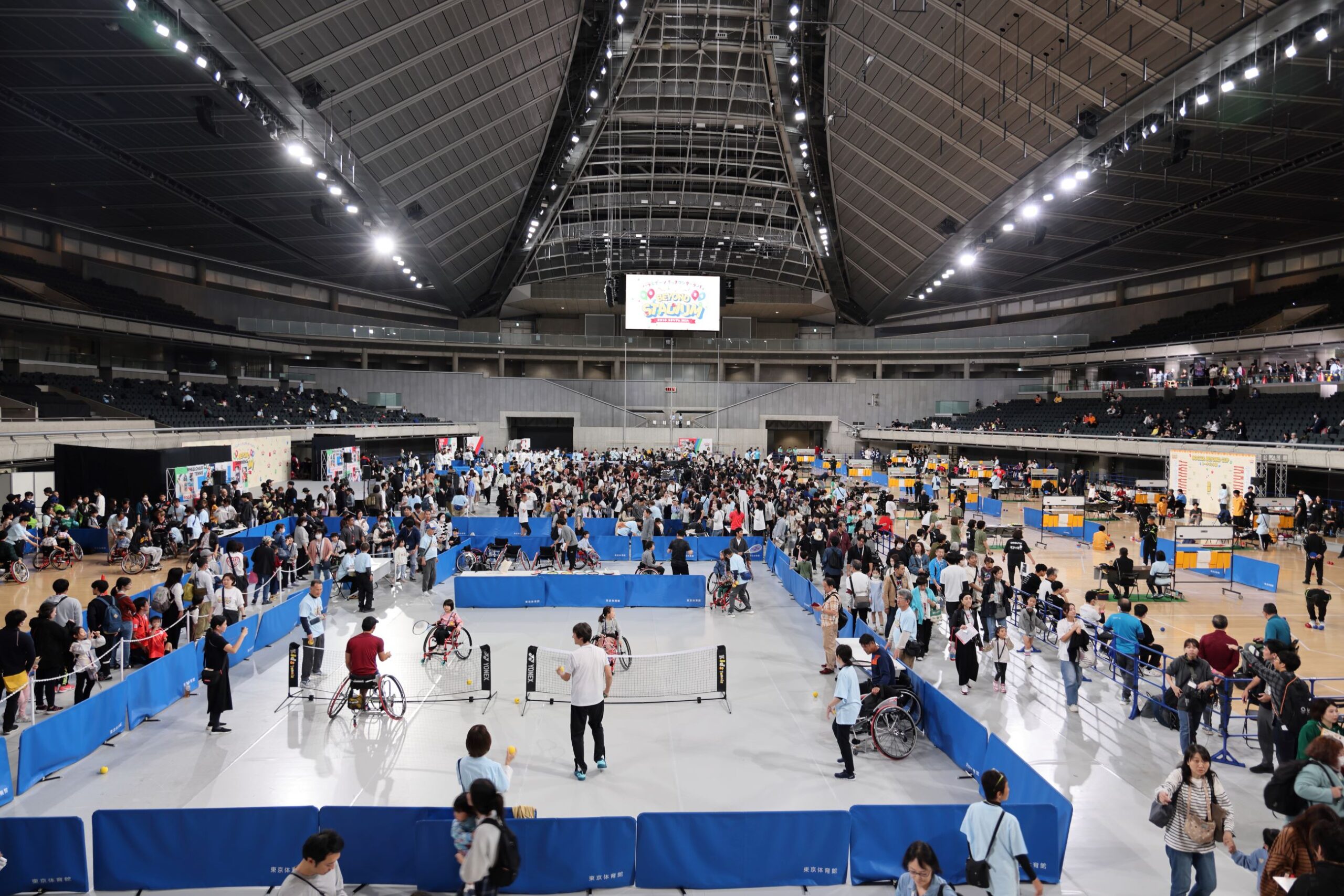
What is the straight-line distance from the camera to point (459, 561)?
1717cm

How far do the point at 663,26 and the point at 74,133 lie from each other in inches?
835

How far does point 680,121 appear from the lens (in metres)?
38.9

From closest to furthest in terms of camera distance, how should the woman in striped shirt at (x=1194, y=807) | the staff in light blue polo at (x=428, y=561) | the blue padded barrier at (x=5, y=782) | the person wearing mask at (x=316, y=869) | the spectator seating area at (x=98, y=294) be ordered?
the person wearing mask at (x=316, y=869) → the woman in striped shirt at (x=1194, y=807) → the blue padded barrier at (x=5, y=782) → the staff in light blue polo at (x=428, y=561) → the spectator seating area at (x=98, y=294)

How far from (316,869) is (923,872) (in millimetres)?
3349

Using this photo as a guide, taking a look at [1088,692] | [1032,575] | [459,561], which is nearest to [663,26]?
[459,561]

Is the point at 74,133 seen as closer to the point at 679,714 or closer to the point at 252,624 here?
the point at 252,624

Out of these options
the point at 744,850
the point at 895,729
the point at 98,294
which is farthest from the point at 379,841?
the point at 98,294

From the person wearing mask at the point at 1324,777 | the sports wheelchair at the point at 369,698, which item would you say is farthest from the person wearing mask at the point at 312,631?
the person wearing mask at the point at 1324,777

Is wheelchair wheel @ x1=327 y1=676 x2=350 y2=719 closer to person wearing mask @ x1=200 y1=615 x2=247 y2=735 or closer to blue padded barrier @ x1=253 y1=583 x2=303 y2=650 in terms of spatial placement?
person wearing mask @ x1=200 y1=615 x2=247 y2=735

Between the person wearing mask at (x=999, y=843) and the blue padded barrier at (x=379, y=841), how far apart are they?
3.69 meters

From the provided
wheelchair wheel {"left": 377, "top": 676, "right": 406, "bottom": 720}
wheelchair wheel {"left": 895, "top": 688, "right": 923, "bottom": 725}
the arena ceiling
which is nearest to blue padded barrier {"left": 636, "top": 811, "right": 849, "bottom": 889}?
wheelchair wheel {"left": 895, "top": 688, "right": 923, "bottom": 725}

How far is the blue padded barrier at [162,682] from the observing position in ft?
28.0

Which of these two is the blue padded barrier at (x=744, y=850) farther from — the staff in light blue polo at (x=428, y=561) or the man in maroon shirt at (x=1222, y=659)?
the staff in light blue polo at (x=428, y=561)

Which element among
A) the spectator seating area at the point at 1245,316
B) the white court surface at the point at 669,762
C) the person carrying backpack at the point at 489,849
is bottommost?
the white court surface at the point at 669,762
